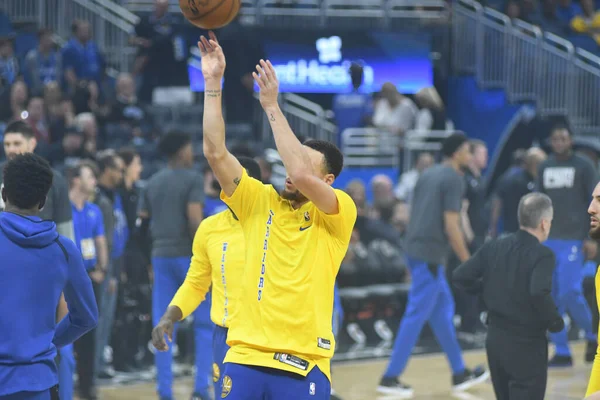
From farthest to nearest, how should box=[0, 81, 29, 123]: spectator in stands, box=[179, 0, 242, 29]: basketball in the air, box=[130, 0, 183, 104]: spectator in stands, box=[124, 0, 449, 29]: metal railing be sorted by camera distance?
box=[124, 0, 449, 29]: metal railing, box=[130, 0, 183, 104]: spectator in stands, box=[0, 81, 29, 123]: spectator in stands, box=[179, 0, 242, 29]: basketball in the air

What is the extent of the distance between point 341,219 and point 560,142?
20.6ft

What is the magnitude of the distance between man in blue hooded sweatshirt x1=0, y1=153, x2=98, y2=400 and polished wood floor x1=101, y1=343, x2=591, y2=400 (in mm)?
4654

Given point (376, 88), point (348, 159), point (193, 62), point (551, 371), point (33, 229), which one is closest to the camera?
point (33, 229)

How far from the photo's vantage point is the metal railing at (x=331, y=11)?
59.9 feet

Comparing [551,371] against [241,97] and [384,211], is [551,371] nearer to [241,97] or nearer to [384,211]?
[384,211]

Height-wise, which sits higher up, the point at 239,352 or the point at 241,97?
the point at 241,97

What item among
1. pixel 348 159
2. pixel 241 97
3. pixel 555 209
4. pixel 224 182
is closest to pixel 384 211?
pixel 555 209

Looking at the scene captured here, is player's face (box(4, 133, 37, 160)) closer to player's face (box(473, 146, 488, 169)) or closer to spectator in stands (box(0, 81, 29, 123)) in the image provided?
spectator in stands (box(0, 81, 29, 123))

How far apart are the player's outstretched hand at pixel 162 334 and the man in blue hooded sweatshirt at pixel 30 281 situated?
67 cm

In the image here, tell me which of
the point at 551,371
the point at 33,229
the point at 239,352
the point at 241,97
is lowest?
the point at 551,371

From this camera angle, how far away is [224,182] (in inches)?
195

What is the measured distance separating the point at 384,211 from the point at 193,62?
602 centimetres

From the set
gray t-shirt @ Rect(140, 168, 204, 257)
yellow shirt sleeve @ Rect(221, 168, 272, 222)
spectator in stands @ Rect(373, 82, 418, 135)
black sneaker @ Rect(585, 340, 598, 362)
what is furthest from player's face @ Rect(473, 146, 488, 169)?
yellow shirt sleeve @ Rect(221, 168, 272, 222)

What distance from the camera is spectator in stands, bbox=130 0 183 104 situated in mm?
15789
